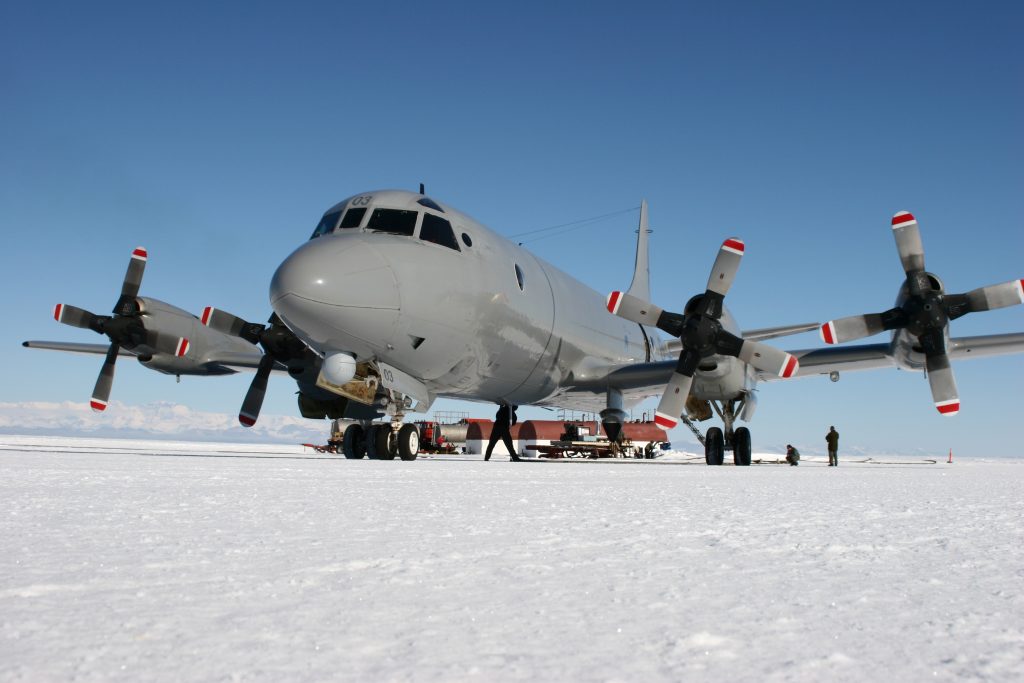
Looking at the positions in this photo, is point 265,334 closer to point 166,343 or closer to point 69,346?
point 166,343

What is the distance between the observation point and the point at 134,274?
18.5 m

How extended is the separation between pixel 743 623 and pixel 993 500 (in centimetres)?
561

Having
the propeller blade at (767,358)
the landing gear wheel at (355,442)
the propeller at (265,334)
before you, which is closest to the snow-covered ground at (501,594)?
the propeller blade at (767,358)

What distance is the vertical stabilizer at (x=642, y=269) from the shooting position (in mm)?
29225

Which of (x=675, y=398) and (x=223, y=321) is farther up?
(x=223, y=321)

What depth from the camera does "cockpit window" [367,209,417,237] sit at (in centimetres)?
1391

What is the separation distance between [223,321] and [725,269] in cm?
1111

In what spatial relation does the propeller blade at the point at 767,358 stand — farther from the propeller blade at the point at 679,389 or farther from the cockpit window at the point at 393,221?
the cockpit window at the point at 393,221

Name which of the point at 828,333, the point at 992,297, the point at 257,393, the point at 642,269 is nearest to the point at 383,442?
the point at 257,393

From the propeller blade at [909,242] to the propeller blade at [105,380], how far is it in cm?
1775

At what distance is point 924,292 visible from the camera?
47.5 feet

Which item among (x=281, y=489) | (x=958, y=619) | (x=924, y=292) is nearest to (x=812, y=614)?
(x=958, y=619)

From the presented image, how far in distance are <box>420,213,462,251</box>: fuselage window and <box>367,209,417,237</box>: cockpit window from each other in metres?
0.23

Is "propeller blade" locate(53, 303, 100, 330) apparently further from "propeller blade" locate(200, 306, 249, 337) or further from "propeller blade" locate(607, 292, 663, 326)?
"propeller blade" locate(607, 292, 663, 326)
